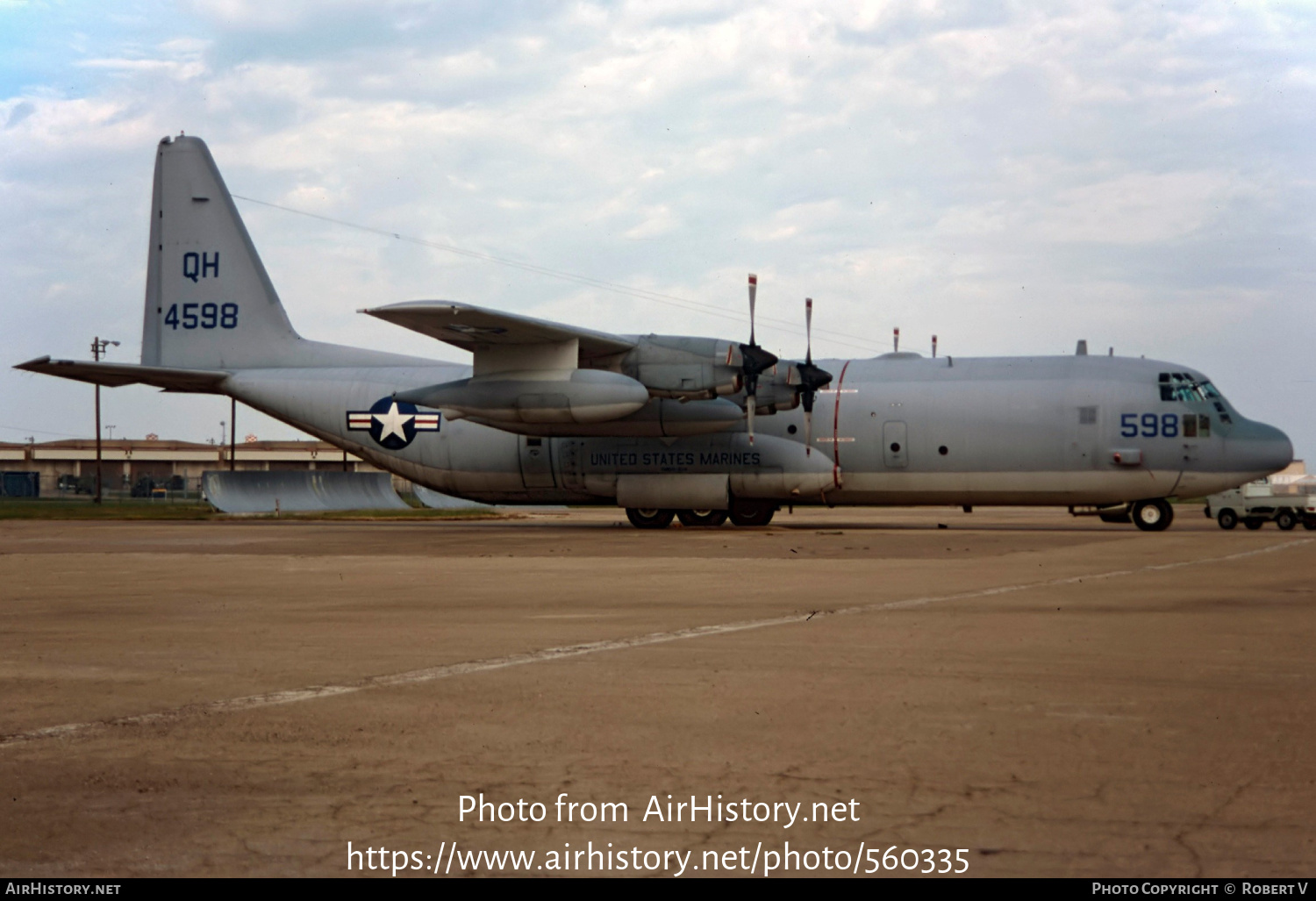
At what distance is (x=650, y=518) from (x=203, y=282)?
46.4 ft

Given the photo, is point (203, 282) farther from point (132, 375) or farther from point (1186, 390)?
point (1186, 390)

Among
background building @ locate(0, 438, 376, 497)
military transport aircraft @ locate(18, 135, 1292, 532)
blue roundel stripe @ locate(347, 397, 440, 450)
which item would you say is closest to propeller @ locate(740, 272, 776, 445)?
military transport aircraft @ locate(18, 135, 1292, 532)

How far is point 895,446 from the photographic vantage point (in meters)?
27.9

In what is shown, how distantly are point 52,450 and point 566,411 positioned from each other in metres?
112

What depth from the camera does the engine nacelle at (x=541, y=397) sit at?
26.0 m

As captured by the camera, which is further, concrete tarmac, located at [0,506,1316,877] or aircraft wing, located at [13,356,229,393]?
aircraft wing, located at [13,356,229,393]

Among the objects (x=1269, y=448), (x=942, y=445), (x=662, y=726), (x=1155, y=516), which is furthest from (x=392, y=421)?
(x=662, y=726)

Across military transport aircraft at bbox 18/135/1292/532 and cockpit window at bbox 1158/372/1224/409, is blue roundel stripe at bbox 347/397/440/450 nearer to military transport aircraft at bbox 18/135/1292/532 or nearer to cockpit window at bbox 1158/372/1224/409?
military transport aircraft at bbox 18/135/1292/532

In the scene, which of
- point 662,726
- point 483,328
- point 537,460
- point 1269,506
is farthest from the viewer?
point 1269,506

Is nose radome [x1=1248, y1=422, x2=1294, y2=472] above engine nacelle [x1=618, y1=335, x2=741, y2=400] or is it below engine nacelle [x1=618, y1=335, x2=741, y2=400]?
below

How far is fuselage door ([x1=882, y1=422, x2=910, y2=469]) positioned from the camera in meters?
27.9

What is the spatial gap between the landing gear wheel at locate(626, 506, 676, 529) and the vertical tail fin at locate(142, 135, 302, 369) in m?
10.8

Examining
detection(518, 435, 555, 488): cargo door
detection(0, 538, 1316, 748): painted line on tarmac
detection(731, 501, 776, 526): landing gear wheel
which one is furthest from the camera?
detection(731, 501, 776, 526): landing gear wheel
